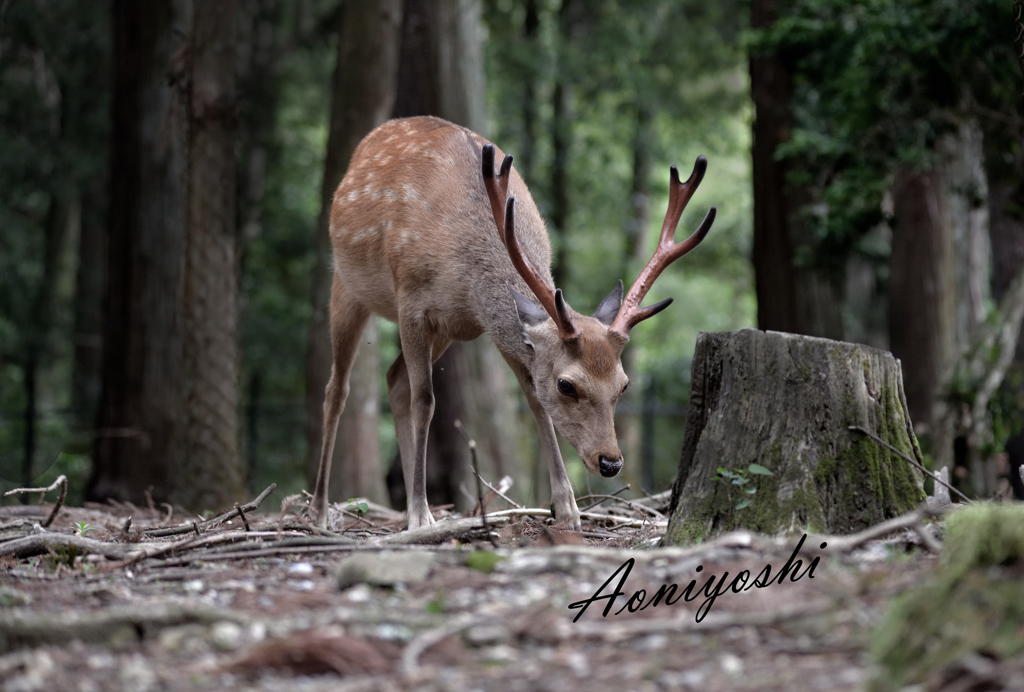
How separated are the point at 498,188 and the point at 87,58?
12.7 m

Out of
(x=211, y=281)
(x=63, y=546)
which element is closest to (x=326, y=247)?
(x=211, y=281)

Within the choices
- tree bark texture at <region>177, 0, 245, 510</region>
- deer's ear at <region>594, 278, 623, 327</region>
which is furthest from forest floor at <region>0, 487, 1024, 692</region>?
tree bark texture at <region>177, 0, 245, 510</region>

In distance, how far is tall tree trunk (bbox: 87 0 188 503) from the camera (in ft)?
40.7

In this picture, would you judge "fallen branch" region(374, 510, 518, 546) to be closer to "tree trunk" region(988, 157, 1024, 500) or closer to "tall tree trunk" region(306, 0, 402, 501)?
"tall tree trunk" region(306, 0, 402, 501)

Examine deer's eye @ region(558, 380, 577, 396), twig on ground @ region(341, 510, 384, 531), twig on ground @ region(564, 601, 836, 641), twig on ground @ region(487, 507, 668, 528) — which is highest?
deer's eye @ region(558, 380, 577, 396)

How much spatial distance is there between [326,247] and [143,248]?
277 cm

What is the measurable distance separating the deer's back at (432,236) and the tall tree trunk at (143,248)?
5737 mm

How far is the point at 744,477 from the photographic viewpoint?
4.80m

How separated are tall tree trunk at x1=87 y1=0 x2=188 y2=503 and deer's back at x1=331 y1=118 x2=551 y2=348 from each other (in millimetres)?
5737

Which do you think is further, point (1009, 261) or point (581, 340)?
point (1009, 261)

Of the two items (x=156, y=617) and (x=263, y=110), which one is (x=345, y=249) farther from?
(x=263, y=110)

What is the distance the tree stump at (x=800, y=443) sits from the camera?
475 centimetres

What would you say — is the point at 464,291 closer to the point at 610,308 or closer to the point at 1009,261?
the point at 610,308

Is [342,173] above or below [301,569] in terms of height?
above
